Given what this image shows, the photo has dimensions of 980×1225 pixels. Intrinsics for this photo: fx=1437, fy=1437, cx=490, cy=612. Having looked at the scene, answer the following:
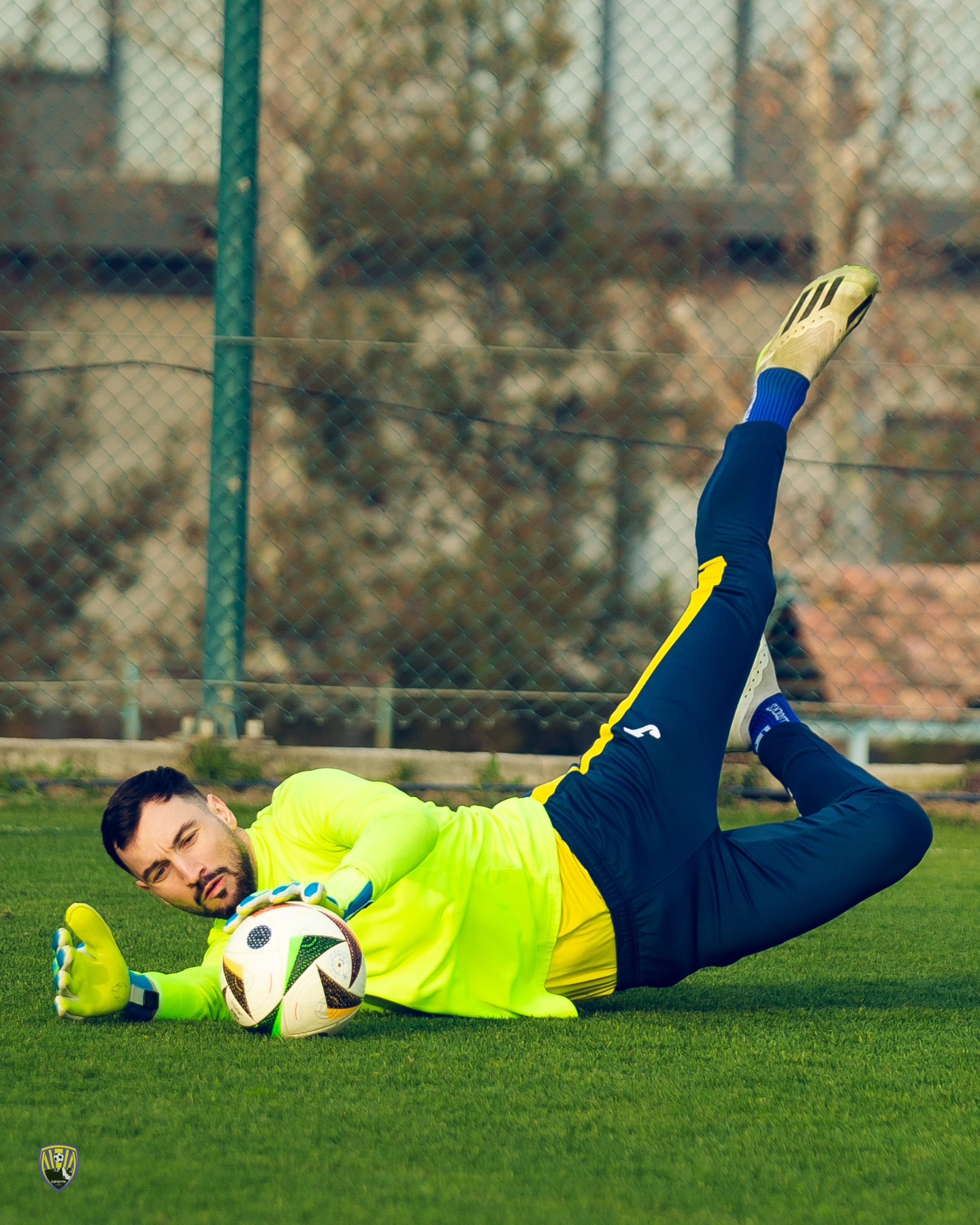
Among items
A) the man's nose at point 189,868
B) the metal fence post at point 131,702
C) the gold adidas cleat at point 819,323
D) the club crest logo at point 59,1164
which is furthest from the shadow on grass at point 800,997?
the metal fence post at point 131,702

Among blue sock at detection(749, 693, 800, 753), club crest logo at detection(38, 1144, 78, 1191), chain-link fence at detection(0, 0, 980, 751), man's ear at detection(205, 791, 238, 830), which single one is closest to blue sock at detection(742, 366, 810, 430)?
blue sock at detection(749, 693, 800, 753)

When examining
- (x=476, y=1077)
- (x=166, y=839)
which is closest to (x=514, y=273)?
(x=166, y=839)


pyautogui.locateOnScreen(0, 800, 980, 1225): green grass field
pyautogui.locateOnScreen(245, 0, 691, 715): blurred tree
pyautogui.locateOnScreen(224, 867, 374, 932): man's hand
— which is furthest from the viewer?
pyautogui.locateOnScreen(245, 0, 691, 715): blurred tree

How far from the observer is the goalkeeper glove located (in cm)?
234

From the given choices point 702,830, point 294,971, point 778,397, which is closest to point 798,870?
point 702,830

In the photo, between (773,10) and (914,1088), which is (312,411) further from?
(914,1088)

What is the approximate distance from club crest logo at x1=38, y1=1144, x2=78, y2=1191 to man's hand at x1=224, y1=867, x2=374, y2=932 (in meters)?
0.51

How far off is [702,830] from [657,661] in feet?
1.22

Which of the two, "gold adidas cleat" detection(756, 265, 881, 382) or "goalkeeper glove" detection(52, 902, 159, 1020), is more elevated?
"gold adidas cleat" detection(756, 265, 881, 382)

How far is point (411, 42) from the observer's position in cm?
591

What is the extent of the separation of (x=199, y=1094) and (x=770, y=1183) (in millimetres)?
812

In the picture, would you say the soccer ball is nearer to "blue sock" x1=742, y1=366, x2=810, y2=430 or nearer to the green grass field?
the green grass field

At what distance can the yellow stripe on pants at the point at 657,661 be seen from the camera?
2721 mm

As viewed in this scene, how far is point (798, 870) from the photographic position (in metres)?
2.56
